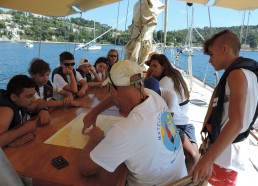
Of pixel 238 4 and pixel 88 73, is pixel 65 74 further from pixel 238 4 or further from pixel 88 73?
pixel 238 4

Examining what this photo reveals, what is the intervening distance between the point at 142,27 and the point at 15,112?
4.09 metres

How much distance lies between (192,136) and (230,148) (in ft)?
1.93

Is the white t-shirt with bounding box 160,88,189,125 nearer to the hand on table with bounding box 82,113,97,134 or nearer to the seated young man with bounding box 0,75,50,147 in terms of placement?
the hand on table with bounding box 82,113,97,134

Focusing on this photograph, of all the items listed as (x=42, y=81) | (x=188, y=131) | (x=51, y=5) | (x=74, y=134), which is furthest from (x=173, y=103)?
(x=51, y=5)

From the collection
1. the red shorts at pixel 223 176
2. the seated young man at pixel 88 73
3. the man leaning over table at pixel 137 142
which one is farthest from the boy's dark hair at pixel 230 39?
the seated young man at pixel 88 73

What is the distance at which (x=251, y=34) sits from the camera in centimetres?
372

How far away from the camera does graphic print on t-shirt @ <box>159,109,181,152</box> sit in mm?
1093

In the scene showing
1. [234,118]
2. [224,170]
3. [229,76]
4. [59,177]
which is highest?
[229,76]

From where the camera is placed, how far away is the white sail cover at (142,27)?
483cm

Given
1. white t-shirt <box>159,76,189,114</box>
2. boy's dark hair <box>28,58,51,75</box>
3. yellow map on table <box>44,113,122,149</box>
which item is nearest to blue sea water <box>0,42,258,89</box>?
boy's dark hair <box>28,58,51,75</box>

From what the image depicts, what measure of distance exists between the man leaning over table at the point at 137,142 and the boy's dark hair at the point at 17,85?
0.76m

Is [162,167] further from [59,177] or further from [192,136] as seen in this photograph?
[192,136]

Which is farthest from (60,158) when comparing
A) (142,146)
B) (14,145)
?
(142,146)

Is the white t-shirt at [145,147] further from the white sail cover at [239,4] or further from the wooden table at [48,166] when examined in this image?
the white sail cover at [239,4]
